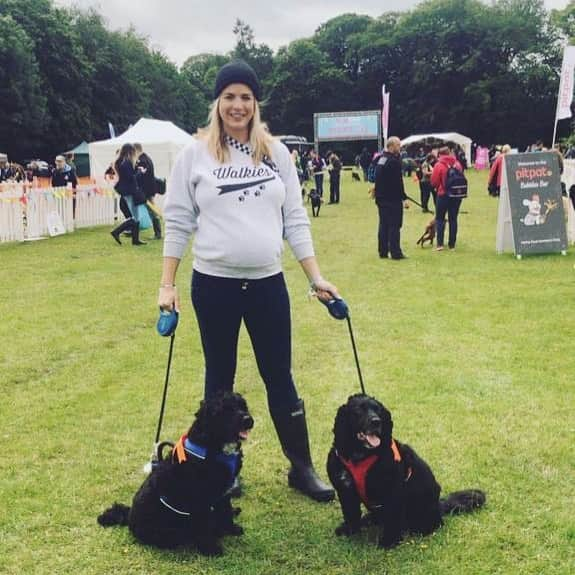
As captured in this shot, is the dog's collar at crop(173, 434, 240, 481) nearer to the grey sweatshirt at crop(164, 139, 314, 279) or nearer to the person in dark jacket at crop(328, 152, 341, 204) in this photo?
the grey sweatshirt at crop(164, 139, 314, 279)

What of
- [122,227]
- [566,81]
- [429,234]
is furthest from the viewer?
[566,81]

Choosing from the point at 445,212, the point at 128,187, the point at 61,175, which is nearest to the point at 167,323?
the point at 445,212

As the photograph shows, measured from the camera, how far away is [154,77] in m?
62.1

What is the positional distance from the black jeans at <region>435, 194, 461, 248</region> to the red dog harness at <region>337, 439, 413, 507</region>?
9.16m

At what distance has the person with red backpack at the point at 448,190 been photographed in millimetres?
11633

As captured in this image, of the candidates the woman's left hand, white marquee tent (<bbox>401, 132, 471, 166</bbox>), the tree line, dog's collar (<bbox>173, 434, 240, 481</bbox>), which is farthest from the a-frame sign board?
the tree line

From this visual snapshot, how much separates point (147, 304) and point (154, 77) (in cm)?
5789

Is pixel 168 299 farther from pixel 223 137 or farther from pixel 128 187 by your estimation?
pixel 128 187

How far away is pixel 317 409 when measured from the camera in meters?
4.86

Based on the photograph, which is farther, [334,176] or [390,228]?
[334,176]

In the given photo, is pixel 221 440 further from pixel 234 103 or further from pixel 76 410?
pixel 76 410

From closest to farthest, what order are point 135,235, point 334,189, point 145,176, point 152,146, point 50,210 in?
1. point 135,235
2. point 145,176
3. point 50,210
4. point 152,146
5. point 334,189

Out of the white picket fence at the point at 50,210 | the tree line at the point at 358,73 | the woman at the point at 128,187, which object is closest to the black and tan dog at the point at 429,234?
the woman at the point at 128,187

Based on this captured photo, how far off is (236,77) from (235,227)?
2.26 ft
